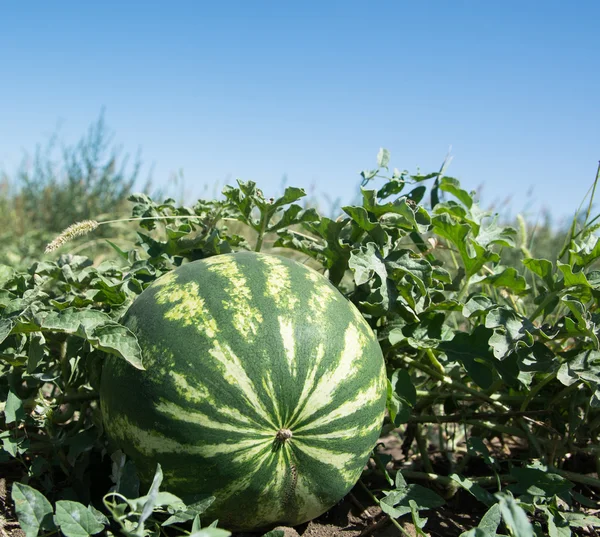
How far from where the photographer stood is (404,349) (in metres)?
2.47

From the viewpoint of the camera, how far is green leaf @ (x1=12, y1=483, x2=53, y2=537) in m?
1.64

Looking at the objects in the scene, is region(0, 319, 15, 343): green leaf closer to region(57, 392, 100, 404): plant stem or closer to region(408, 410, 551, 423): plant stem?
region(57, 392, 100, 404): plant stem

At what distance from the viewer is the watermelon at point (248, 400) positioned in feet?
5.65

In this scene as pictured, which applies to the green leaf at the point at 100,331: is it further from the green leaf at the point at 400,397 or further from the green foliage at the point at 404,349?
the green leaf at the point at 400,397

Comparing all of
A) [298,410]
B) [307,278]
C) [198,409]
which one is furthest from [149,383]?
[307,278]

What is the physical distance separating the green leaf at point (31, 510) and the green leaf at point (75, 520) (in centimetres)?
7

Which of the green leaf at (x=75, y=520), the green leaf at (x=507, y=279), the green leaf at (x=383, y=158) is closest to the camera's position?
the green leaf at (x=75, y=520)

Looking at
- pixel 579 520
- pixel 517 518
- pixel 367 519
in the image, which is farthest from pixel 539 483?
pixel 517 518

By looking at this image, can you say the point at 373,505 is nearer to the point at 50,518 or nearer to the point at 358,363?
the point at 358,363

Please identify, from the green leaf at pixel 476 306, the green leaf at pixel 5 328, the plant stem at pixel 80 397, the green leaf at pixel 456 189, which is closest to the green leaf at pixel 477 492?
the green leaf at pixel 476 306

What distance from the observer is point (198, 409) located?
171 cm

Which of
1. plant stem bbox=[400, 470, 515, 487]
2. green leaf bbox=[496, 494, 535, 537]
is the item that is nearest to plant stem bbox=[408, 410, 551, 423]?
plant stem bbox=[400, 470, 515, 487]

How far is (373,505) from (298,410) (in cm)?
76

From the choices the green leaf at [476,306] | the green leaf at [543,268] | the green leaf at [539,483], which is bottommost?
the green leaf at [539,483]
